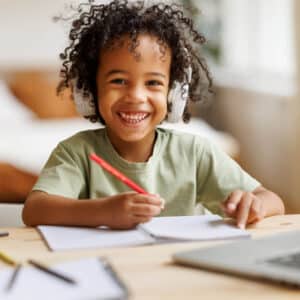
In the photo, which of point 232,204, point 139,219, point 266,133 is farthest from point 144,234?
point 266,133

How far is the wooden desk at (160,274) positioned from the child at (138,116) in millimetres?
189

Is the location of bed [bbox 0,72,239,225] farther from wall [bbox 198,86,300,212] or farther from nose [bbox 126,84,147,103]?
nose [bbox 126,84,147,103]

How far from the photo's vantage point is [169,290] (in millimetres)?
822

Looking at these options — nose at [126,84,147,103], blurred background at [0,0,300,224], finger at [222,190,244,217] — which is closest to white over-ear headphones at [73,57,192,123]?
nose at [126,84,147,103]

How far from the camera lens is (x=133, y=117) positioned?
1335 mm

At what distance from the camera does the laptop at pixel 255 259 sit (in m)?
0.85

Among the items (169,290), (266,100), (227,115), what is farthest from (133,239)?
(227,115)

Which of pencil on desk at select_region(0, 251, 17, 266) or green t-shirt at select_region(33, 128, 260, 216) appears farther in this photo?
green t-shirt at select_region(33, 128, 260, 216)

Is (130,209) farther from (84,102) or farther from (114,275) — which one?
(84,102)

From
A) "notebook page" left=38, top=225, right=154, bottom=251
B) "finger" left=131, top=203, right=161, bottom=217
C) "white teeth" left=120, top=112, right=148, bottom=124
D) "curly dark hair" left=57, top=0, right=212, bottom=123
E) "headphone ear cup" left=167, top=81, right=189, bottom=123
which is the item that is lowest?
"notebook page" left=38, top=225, right=154, bottom=251

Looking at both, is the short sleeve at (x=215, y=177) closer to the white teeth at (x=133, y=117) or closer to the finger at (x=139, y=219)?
the white teeth at (x=133, y=117)

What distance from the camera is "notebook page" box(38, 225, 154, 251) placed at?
3.40 ft

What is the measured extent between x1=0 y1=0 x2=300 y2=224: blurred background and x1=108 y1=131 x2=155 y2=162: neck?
1917 mm

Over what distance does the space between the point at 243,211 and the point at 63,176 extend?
367mm
